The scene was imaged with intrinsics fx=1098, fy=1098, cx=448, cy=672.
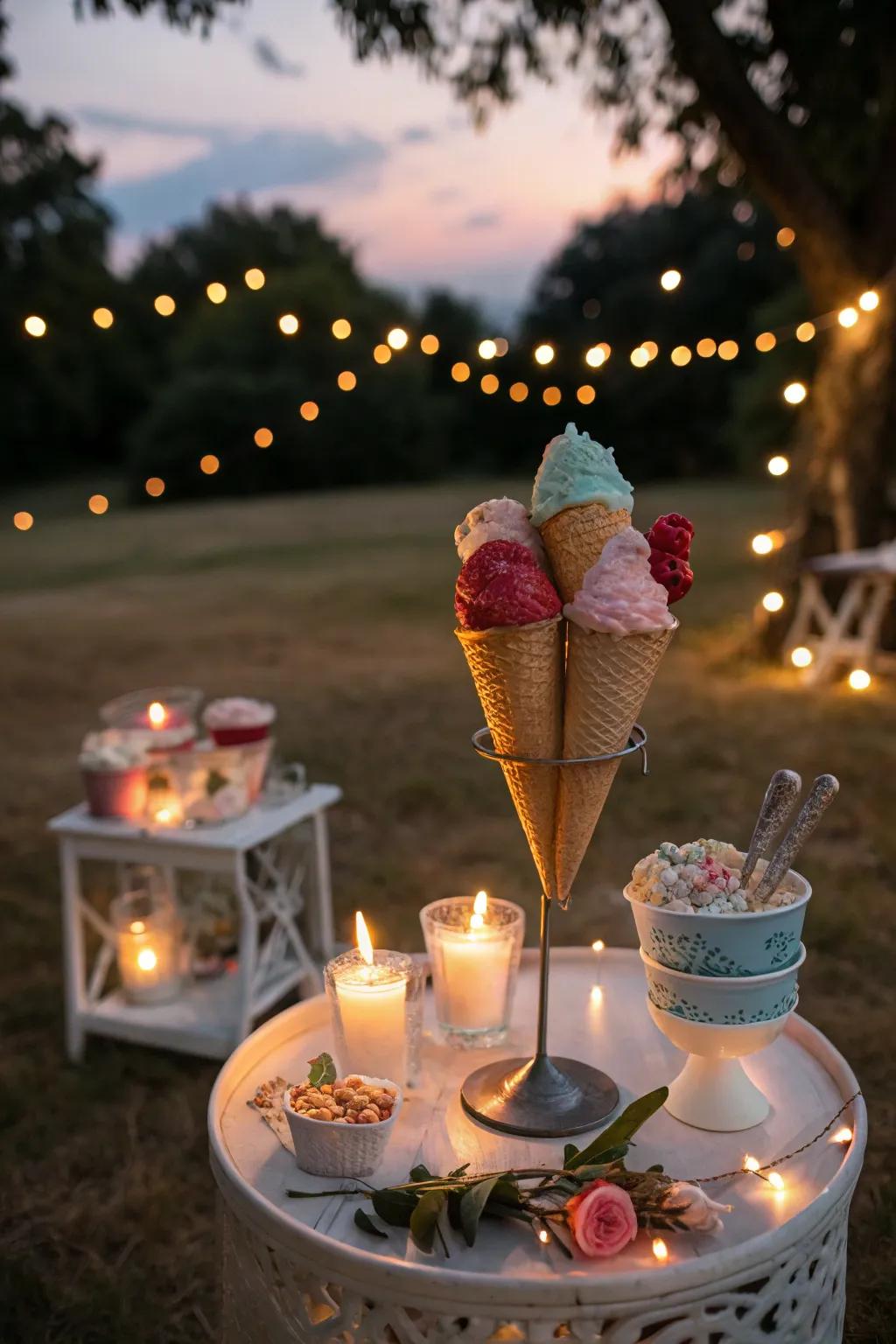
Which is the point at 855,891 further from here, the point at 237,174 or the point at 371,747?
the point at 237,174

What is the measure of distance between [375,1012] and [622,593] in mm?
689

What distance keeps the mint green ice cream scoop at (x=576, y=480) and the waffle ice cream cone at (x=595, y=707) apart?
0.51 ft

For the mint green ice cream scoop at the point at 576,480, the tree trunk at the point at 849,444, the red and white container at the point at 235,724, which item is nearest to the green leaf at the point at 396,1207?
the mint green ice cream scoop at the point at 576,480

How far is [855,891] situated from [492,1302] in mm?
2940

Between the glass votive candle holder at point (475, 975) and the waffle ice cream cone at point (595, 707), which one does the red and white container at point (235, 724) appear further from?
the waffle ice cream cone at point (595, 707)

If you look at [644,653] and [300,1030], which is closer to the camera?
[644,653]

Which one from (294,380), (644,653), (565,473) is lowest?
(644,653)

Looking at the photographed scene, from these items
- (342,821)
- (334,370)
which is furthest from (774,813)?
(334,370)

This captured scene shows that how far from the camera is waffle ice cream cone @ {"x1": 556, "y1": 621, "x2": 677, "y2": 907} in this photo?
53.6 inches

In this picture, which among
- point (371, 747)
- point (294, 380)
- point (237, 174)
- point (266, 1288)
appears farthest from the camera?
point (237, 174)

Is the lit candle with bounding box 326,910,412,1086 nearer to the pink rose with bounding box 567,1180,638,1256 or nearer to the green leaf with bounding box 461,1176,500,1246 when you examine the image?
the green leaf with bounding box 461,1176,500,1246

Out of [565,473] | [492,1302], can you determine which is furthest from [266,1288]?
[565,473]

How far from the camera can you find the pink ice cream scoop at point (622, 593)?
132 centimetres

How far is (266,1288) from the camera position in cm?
132
